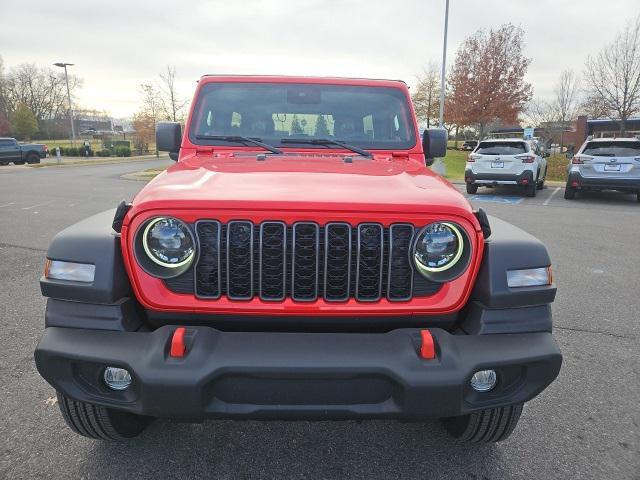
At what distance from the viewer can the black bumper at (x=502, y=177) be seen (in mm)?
12898

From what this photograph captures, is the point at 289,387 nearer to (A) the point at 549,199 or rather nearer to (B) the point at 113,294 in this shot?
(B) the point at 113,294

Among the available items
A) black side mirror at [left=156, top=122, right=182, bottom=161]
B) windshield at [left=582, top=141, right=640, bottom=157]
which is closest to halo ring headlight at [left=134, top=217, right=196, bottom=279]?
black side mirror at [left=156, top=122, right=182, bottom=161]

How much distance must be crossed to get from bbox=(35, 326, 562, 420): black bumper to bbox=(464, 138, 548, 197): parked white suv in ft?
39.5

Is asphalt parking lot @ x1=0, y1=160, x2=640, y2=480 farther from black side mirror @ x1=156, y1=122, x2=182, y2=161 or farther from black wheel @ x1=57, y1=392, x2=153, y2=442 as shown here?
black side mirror @ x1=156, y1=122, x2=182, y2=161

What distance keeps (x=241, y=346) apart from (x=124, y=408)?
54 cm

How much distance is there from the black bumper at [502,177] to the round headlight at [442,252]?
12.0 metres

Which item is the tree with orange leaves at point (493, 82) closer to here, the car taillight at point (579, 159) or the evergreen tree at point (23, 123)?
the car taillight at point (579, 159)

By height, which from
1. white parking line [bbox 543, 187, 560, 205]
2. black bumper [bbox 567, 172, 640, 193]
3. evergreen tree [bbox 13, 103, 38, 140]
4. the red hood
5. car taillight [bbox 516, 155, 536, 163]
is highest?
evergreen tree [bbox 13, 103, 38, 140]

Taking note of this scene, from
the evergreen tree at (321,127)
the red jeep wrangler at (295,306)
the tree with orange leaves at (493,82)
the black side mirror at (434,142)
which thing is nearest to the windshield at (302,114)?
the evergreen tree at (321,127)

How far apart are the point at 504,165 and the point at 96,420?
12.8 metres

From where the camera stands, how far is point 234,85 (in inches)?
135

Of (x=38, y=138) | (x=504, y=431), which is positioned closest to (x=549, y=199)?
(x=504, y=431)

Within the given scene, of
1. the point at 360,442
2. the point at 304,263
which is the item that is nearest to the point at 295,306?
the point at 304,263

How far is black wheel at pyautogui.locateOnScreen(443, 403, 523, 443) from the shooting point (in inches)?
89.0
